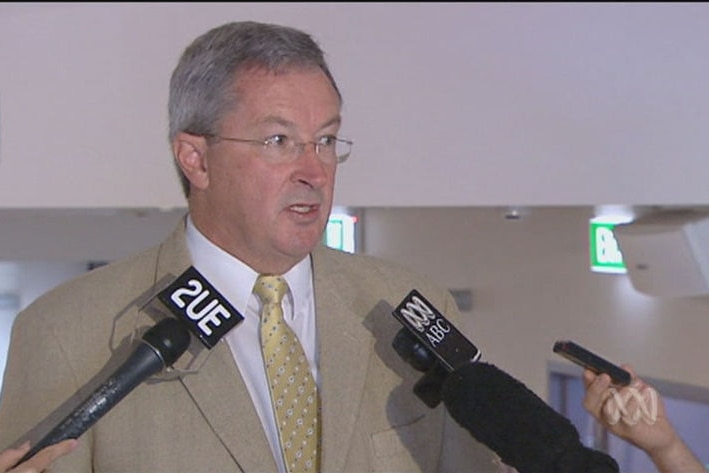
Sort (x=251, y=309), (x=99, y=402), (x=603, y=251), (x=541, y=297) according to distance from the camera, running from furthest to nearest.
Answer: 1. (x=541, y=297)
2. (x=603, y=251)
3. (x=251, y=309)
4. (x=99, y=402)

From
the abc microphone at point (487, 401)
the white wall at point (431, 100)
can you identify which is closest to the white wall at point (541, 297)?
the white wall at point (431, 100)

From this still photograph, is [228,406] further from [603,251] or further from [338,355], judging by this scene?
[603,251]

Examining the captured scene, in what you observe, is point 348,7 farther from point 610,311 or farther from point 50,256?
point 610,311

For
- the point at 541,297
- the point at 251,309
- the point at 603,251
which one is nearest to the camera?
the point at 251,309

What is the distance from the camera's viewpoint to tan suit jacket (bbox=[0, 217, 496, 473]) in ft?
3.86

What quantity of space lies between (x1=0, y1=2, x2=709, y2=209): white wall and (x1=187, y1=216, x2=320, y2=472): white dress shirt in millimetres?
431

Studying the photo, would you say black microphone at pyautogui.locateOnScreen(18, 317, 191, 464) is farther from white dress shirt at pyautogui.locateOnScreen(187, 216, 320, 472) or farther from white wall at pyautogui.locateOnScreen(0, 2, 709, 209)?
white wall at pyautogui.locateOnScreen(0, 2, 709, 209)

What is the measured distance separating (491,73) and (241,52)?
69cm

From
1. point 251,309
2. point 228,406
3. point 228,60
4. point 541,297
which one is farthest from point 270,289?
point 541,297

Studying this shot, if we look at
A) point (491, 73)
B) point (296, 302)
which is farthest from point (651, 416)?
point (491, 73)

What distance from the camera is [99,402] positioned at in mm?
1005

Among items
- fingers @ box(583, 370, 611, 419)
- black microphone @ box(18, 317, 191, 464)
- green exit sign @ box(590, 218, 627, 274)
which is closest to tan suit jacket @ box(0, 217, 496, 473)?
black microphone @ box(18, 317, 191, 464)

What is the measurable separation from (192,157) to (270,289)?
7.3 inches

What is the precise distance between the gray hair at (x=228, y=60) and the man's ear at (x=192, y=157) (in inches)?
0.7
